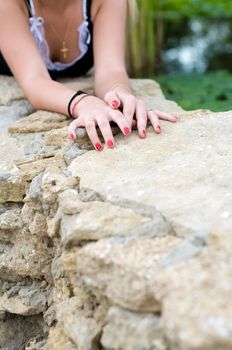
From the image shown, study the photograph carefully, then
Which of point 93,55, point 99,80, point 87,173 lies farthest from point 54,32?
point 87,173

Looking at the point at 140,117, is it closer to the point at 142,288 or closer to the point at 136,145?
the point at 136,145

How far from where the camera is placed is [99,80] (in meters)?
1.94

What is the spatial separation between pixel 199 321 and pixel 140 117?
0.74m

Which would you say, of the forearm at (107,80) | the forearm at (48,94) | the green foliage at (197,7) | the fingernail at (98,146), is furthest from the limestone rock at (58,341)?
the green foliage at (197,7)

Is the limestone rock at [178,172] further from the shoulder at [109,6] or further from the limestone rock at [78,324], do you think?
the shoulder at [109,6]

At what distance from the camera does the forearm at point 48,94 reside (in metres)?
1.75

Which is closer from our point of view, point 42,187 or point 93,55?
point 42,187

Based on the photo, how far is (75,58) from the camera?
2236mm

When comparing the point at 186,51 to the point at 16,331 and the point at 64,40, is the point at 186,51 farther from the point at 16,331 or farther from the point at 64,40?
the point at 16,331

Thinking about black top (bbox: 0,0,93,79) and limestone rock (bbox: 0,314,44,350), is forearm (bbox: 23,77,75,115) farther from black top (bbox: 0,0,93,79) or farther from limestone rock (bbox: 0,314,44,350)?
limestone rock (bbox: 0,314,44,350)

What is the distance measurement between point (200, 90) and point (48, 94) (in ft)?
5.55

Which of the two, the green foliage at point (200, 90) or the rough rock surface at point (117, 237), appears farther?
the green foliage at point (200, 90)

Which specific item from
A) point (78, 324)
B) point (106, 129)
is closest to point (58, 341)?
point (78, 324)

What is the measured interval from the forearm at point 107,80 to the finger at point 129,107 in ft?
0.90
